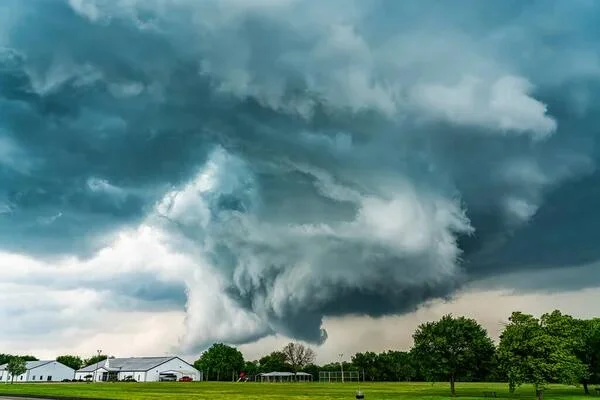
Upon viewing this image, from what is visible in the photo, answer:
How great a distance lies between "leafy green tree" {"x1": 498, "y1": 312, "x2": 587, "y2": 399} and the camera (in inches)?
2336

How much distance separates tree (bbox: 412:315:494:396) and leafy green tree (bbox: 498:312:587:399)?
1944 centimetres

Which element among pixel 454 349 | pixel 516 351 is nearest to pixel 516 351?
pixel 516 351

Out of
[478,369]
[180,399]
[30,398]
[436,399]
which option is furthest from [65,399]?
[478,369]

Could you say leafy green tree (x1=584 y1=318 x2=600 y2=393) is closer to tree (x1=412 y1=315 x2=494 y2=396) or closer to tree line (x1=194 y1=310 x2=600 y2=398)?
tree line (x1=194 y1=310 x2=600 y2=398)

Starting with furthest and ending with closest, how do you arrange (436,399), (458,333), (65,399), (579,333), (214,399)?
(579,333)
(458,333)
(436,399)
(214,399)
(65,399)

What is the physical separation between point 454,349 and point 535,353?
77.0 feet

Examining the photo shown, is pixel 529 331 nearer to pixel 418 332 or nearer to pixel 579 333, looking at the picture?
pixel 418 332

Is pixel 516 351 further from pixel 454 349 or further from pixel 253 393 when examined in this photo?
pixel 253 393

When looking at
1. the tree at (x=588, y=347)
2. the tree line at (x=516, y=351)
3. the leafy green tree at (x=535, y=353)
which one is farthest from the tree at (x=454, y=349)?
the leafy green tree at (x=535, y=353)

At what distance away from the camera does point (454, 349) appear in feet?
273

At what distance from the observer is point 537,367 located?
5969cm

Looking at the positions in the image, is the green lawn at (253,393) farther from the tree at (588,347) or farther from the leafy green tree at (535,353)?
the leafy green tree at (535,353)

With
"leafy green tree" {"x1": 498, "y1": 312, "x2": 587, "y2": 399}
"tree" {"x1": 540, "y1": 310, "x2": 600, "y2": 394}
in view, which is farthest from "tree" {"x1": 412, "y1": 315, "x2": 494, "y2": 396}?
"leafy green tree" {"x1": 498, "y1": 312, "x2": 587, "y2": 399}

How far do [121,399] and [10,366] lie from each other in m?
118
